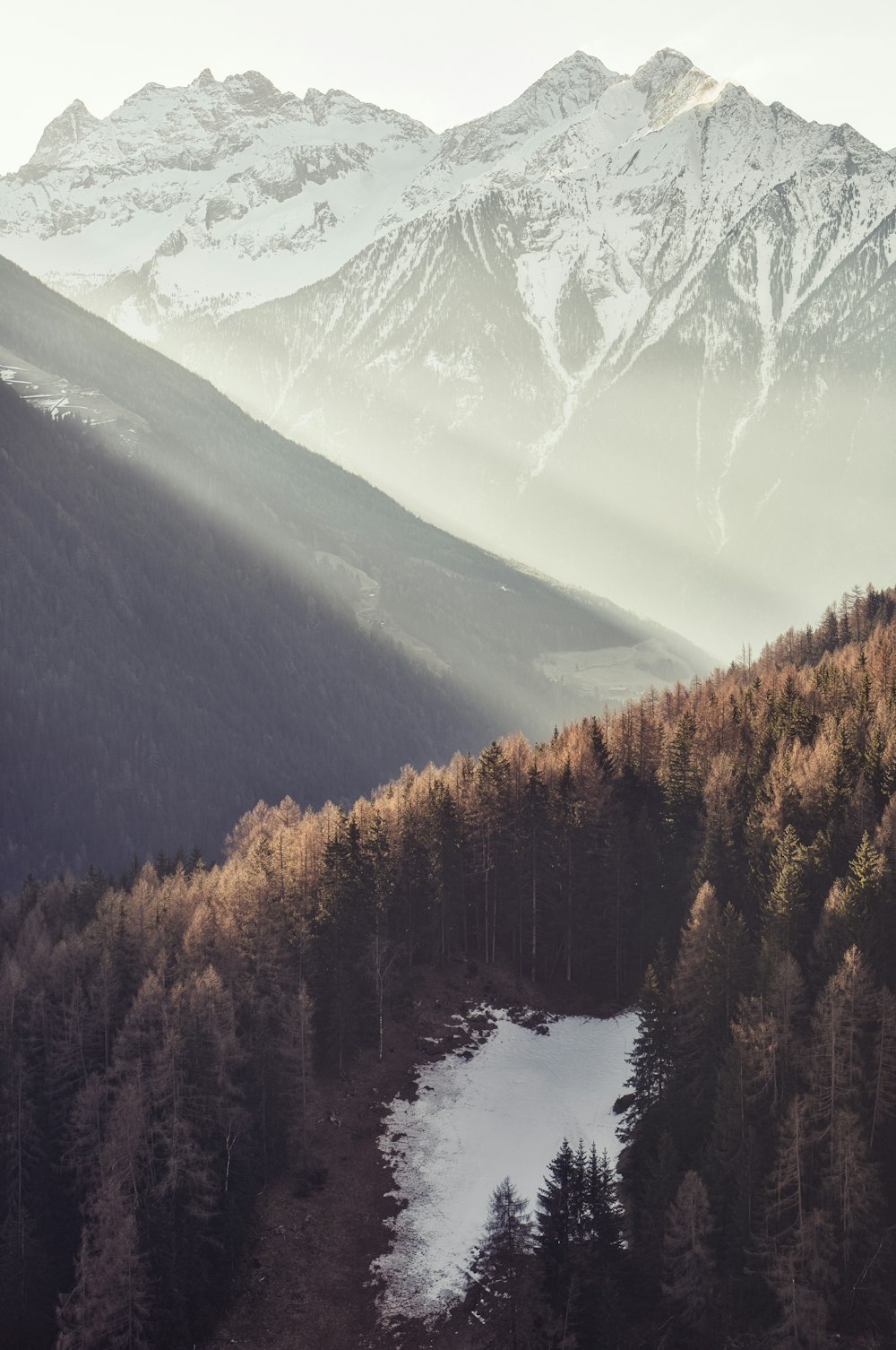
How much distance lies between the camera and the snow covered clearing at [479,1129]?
61.6m

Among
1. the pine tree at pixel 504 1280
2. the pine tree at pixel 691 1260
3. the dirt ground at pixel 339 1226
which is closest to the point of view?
the pine tree at pixel 691 1260

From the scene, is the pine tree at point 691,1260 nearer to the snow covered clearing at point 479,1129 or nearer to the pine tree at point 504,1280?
the pine tree at point 504,1280

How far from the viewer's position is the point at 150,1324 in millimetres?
57312

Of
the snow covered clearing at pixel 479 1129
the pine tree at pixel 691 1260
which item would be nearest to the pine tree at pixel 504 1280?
the snow covered clearing at pixel 479 1129

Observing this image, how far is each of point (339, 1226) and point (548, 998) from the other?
89.7 ft

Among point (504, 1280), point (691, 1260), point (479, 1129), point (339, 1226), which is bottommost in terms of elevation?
point (504, 1280)

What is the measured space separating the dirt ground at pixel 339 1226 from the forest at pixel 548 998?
4.87 feet

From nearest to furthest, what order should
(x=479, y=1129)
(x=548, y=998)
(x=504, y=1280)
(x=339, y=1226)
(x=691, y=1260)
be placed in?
(x=691, y=1260), (x=504, y=1280), (x=339, y=1226), (x=479, y=1129), (x=548, y=998)

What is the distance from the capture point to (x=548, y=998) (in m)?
87.0

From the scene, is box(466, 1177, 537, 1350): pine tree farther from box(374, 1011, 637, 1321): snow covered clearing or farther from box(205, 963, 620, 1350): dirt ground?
Result: box(205, 963, 620, 1350): dirt ground

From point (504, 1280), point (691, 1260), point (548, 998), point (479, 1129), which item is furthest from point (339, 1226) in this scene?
point (548, 998)

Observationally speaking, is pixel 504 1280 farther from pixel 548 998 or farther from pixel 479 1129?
pixel 548 998

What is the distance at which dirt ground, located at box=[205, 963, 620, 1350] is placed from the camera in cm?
5762

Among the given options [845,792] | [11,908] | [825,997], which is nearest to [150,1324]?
[825,997]
